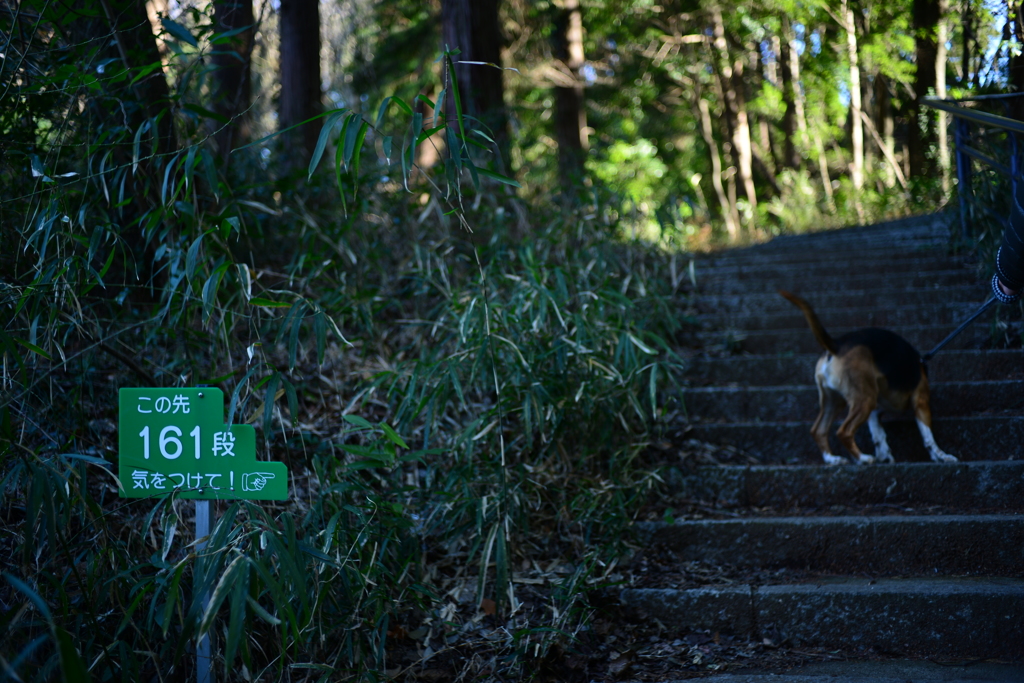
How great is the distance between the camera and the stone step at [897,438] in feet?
10.2

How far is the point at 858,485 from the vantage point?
296cm

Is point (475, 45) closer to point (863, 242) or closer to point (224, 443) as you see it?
point (863, 242)

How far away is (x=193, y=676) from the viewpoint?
210 cm

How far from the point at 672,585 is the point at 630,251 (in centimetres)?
235

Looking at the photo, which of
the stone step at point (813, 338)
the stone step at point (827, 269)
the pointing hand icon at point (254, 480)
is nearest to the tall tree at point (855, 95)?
the stone step at point (827, 269)

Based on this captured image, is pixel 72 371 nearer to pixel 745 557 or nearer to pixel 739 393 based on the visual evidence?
pixel 745 557

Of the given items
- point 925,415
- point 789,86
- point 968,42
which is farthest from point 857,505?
point 789,86

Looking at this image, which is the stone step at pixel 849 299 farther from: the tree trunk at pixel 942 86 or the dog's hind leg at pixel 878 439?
the tree trunk at pixel 942 86

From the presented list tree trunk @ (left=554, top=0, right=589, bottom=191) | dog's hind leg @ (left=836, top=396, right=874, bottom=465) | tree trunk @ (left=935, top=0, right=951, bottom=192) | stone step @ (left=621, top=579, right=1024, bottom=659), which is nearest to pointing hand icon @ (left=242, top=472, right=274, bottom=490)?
stone step @ (left=621, top=579, right=1024, bottom=659)

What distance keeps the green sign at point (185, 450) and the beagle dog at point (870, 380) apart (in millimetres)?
2289

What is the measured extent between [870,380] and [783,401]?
1.86 ft

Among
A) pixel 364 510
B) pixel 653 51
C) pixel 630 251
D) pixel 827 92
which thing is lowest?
pixel 364 510

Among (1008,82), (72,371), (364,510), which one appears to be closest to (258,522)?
(364,510)

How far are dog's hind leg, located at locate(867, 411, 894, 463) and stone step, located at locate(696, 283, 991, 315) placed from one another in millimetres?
1239
